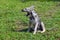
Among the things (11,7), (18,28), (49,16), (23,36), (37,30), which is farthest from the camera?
(11,7)

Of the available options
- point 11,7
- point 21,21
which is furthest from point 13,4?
point 21,21

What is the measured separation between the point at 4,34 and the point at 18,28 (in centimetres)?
130

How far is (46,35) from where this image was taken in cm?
1009

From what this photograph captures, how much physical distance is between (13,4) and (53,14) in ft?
13.0

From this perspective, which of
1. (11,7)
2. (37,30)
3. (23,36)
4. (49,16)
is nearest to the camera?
(23,36)

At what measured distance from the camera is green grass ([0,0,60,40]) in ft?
32.5

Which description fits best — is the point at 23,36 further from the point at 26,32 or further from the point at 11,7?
the point at 11,7

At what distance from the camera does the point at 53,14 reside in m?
14.4

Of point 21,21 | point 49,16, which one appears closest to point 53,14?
point 49,16

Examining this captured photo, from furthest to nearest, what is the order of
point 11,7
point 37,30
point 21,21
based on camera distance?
point 11,7 → point 21,21 → point 37,30

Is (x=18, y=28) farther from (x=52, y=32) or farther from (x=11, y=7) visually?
(x=11, y=7)

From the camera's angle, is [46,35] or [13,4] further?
[13,4]

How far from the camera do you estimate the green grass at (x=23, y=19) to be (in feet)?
32.5

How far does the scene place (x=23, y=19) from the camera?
13.0 m
